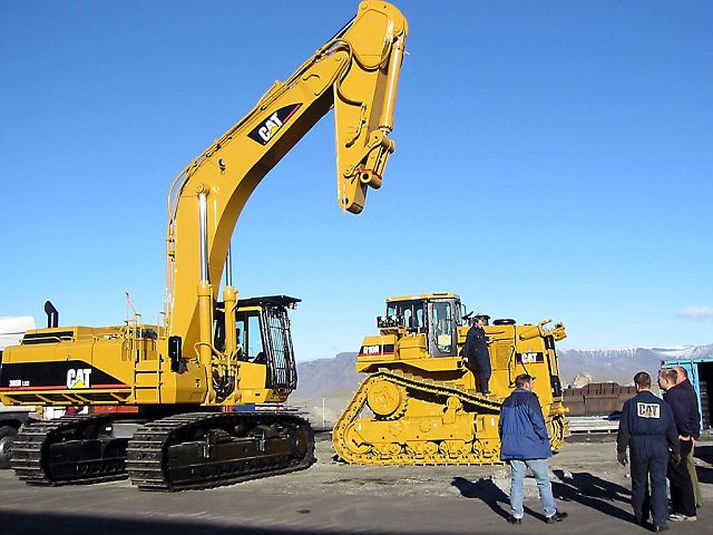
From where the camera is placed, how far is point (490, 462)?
1630 centimetres

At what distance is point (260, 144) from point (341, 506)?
6491mm

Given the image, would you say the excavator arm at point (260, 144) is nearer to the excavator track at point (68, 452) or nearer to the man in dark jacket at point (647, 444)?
the excavator track at point (68, 452)

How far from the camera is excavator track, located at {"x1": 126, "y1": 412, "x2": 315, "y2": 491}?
40.7ft

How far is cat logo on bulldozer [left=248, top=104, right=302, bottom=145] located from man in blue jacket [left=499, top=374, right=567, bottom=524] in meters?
7.03

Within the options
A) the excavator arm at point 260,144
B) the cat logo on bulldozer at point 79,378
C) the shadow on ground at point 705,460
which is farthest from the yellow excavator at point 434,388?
the cat logo on bulldozer at point 79,378

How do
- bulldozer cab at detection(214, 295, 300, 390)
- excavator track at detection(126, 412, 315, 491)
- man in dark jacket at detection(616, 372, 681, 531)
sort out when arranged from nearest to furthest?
man in dark jacket at detection(616, 372, 681, 531) < excavator track at detection(126, 412, 315, 491) < bulldozer cab at detection(214, 295, 300, 390)

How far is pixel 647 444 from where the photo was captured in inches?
348

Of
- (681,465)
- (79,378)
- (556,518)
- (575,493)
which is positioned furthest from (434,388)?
(681,465)

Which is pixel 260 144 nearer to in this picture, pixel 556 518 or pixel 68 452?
pixel 68 452

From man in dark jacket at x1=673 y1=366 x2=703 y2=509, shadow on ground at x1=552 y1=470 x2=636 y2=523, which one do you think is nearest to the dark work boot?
shadow on ground at x1=552 y1=470 x2=636 y2=523

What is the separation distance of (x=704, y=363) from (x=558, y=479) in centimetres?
1242

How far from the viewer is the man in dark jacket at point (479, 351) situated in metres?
17.0

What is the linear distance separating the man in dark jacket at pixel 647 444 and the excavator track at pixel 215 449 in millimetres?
6774

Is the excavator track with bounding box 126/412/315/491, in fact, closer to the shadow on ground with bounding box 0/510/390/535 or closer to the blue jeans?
the shadow on ground with bounding box 0/510/390/535
